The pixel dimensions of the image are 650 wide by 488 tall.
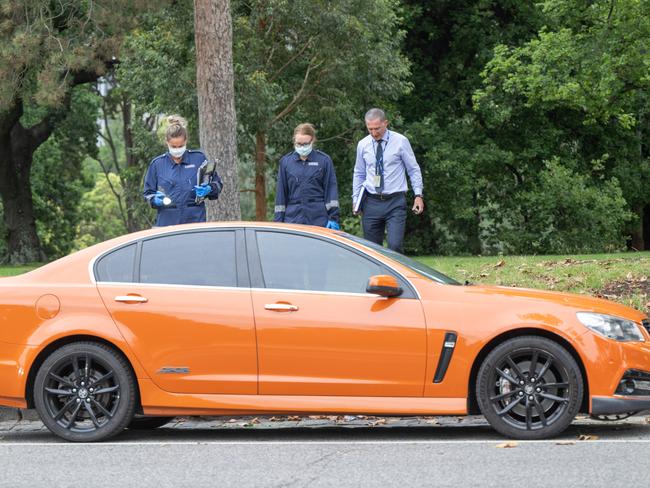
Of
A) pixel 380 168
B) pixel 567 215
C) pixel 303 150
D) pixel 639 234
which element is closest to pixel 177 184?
pixel 303 150

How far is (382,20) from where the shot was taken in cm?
2833

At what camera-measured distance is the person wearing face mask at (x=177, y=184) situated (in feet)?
34.4

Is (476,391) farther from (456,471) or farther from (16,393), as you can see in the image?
(16,393)

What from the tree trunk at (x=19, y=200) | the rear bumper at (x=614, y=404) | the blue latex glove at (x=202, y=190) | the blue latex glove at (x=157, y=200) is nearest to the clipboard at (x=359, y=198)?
the blue latex glove at (x=202, y=190)

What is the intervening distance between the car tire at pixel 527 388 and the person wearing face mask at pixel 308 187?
3702mm

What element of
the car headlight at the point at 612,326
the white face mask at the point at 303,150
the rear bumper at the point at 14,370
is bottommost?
the rear bumper at the point at 14,370

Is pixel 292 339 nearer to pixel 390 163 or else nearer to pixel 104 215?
pixel 390 163

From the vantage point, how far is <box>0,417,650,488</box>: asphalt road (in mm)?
6336

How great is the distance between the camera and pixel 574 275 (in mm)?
14078

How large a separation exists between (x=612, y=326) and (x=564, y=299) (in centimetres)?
38

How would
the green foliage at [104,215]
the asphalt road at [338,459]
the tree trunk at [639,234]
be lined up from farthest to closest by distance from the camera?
1. the green foliage at [104,215]
2. the tree trunk at [639,234]
3. the asphalt road at [338,459]

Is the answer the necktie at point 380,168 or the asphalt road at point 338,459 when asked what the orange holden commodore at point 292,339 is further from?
the necktie at point 380,168

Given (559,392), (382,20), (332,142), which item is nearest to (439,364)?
(559,392)

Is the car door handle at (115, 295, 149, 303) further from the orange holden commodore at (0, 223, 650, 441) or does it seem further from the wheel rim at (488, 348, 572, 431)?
the wheel rim at (488, 348, 572, 431)
